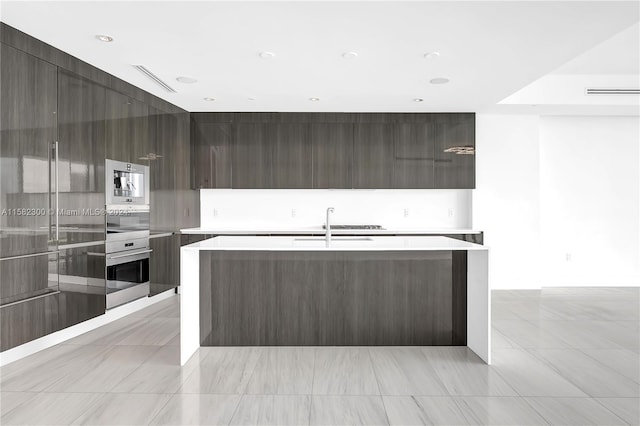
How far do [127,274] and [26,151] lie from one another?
1.63 meters

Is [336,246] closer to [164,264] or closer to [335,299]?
[335,299]

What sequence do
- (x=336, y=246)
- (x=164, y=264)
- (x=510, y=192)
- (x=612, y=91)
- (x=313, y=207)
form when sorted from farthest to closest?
1. (x=313, y=207)
2. (x=510, y=192)
3. (x=612, y=91)
4. (x=164, y=264)
5. (x=336, y=246)

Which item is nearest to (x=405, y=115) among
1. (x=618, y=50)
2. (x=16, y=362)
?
(x=618, y=50)

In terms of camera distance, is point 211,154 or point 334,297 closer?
point 334,297

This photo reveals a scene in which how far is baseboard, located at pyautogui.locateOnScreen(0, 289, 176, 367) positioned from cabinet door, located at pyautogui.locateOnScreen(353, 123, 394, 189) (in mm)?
2960

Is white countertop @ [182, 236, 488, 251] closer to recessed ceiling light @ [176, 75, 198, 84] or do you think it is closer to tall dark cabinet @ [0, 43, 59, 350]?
tall dark cabinet @ [0, 43, 59, 350]

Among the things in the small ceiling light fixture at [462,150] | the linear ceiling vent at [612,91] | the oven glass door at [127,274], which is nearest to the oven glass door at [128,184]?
the oven glass door at [127,274]

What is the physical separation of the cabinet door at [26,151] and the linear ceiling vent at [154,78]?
2.29 feet

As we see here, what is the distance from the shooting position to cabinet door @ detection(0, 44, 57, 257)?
2801mm

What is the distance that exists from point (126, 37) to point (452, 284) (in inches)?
123

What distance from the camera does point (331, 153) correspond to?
5559 millimetres

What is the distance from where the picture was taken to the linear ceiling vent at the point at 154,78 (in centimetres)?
374

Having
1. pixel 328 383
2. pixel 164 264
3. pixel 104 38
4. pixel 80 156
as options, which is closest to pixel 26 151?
pixel 80 156

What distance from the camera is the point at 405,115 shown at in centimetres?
548
